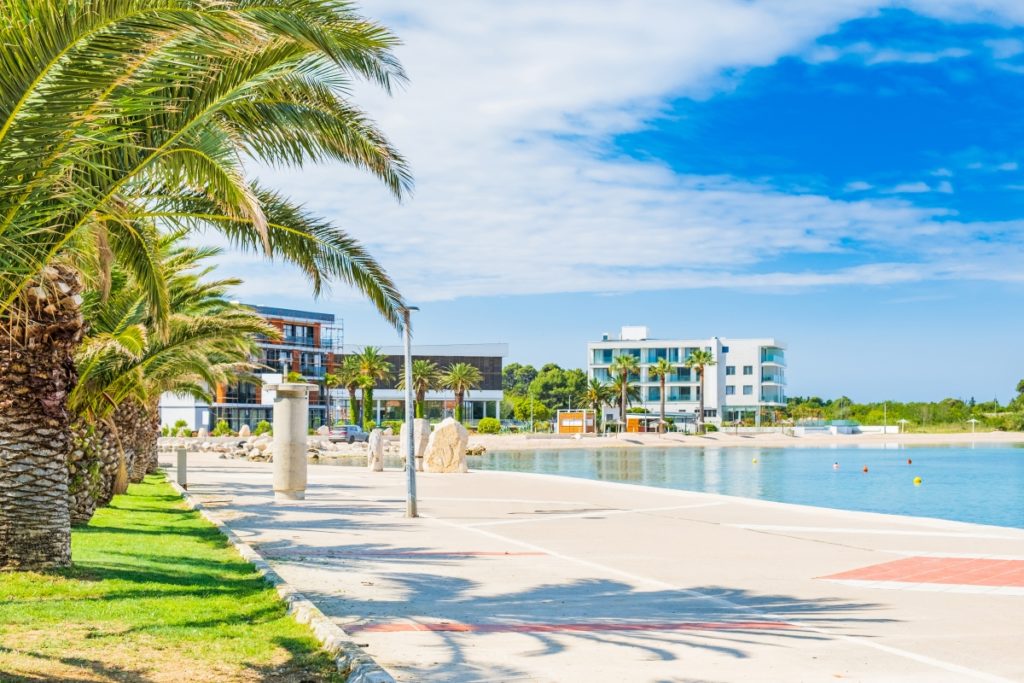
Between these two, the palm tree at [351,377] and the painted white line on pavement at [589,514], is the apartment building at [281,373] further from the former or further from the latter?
the painted white line on pavement at [589,514]

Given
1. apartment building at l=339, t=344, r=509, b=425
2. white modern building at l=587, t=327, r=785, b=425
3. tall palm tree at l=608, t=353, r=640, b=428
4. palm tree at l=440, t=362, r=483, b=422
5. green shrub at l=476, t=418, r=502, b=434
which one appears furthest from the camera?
white modern building at l=587, t=327, r=785, b=425

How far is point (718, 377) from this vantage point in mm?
123438

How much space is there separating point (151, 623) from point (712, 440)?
92765mm

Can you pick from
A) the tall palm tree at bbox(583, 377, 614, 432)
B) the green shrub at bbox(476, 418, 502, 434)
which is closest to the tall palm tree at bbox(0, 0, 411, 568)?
the green shrub at bbox(476, 418, 502, 434)

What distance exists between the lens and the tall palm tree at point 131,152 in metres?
6.56

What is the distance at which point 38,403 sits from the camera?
11.1 metres

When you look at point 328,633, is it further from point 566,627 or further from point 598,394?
point 598,394

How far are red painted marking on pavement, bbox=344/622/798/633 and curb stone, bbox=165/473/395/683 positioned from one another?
1.14 feet

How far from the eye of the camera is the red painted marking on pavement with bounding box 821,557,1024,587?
11.6 m

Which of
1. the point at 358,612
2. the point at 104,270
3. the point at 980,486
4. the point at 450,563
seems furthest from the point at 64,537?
the point at 980,486

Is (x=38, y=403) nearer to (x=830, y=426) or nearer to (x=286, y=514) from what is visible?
(x=286, y=514)

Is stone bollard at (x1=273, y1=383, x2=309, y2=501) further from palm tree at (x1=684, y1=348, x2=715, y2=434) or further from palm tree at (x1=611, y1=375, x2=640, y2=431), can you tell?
palm tree at (x1=684, y1=348, x2=715, y2=434)

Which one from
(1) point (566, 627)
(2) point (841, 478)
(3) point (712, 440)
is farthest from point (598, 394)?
(1) point (566, 627)

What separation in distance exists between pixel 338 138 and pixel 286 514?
35.8 ft
